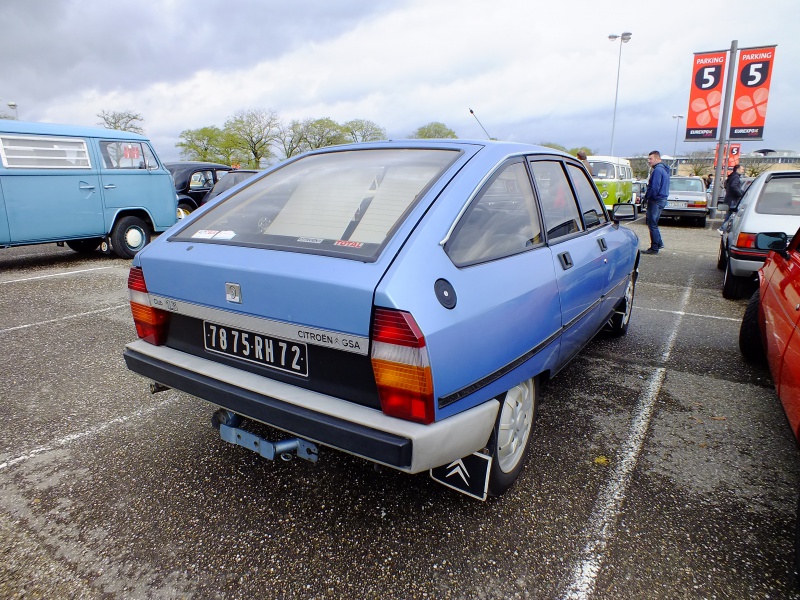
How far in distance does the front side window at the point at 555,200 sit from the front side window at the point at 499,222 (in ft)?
0.43

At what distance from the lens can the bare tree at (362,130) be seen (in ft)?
170

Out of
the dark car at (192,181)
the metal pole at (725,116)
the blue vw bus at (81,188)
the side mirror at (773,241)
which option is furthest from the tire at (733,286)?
the metal pole at (725,116)

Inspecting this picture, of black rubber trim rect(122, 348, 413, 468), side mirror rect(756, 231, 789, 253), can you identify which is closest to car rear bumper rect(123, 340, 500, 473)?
black rubber trim rect(122, 348, 413, 468)

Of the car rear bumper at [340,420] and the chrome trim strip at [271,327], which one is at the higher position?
the chrome trim strip at [271,327]

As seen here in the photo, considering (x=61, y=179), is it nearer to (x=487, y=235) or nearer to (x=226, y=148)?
(x=487, y=235)

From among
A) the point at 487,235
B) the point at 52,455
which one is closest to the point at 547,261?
the point at 487,235

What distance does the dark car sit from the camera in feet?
40.2

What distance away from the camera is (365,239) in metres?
1.95

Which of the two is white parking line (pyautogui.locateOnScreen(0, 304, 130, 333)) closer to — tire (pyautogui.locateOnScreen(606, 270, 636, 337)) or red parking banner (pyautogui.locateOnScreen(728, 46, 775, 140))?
tire (pyautogui.locateOnScreen(606, 270, 636, 337))

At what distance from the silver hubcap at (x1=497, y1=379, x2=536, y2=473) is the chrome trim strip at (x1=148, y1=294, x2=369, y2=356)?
762mm

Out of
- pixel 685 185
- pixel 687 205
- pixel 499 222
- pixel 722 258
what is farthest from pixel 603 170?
pixel 499 222

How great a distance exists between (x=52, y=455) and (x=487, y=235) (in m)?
2.54

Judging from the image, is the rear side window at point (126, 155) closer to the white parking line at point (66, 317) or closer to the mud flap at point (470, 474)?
the white parking line at point (66, 317)

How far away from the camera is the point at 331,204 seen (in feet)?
7.77
